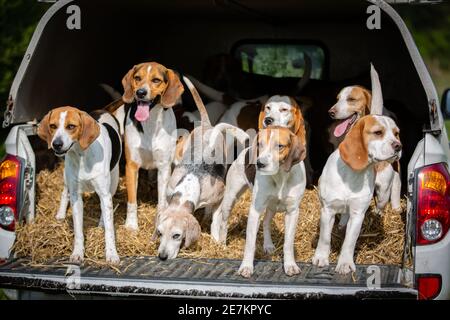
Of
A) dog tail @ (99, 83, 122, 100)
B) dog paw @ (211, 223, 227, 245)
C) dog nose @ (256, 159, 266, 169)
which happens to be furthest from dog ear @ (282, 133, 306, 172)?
dog tail @ (99, 83, 122, 100)

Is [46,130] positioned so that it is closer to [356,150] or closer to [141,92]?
[141,92]

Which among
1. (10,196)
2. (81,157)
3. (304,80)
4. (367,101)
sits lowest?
(10,196)

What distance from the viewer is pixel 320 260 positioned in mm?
5289

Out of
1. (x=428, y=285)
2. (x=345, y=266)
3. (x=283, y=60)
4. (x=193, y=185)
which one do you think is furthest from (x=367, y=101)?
(x=283, y=60)

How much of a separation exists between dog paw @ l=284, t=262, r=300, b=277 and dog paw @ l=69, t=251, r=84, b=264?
142 centimetres

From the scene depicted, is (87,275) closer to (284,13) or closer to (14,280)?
(14,280)

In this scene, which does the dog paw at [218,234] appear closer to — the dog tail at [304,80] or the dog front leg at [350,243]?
the dog front leg at [350,243]

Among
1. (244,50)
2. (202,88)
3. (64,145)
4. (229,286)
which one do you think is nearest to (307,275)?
(229,286)

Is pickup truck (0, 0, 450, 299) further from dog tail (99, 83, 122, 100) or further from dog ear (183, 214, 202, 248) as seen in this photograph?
dog ear (183, 214, 202, 248)

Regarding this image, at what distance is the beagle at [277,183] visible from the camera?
5.00m

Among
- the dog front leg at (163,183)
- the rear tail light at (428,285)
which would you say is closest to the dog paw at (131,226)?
the dog front leg at (163,183)

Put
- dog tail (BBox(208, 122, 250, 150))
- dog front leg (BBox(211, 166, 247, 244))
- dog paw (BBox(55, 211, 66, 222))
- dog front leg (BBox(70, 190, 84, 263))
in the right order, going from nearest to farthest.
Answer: dog front leg (BBox(70, 190, 84, 263)) → dog front leg (BBox(211, 166, 247, 244)) → dog paw (BBox(55, 211, 66, 222)) → dog tail (BBox(208, 122, 250, 150))

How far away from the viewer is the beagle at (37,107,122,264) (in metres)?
5.25

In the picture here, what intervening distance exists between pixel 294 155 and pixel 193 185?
1.16m
